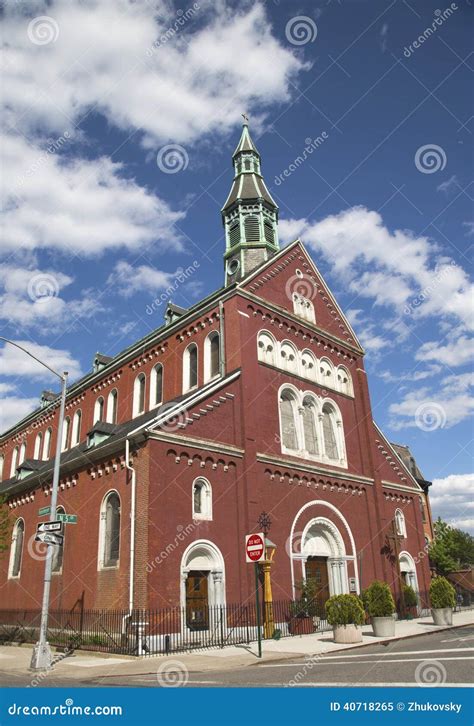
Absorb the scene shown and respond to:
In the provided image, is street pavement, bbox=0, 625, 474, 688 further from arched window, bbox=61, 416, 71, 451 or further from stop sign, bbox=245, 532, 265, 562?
arched window, bbox=61, 416, 71, 451

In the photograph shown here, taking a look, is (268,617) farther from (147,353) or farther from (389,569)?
(147,353)

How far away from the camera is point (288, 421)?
2814cm

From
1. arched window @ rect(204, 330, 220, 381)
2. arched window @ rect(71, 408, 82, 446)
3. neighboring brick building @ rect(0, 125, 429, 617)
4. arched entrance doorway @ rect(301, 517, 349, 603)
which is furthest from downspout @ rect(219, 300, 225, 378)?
arched window @ rect(71, 408, 82, 446)

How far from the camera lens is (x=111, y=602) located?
66.9ft

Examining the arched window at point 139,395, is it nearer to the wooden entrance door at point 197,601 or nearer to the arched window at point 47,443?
the arched window at point 47,443

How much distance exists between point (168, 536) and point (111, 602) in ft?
11.1

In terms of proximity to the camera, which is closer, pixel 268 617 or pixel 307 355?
pixel 268 617

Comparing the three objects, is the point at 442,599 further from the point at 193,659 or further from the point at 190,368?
the point at 190,368

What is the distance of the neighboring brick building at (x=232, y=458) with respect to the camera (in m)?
20.9

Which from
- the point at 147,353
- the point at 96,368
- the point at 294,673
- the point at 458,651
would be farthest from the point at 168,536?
the point at 96,368

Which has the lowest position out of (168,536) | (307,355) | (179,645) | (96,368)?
(179,645)

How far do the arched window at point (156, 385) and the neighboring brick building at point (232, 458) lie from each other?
0.08 meters

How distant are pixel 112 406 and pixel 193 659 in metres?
20.5

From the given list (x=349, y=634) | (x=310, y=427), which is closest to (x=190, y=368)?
(x=310, y=427)
